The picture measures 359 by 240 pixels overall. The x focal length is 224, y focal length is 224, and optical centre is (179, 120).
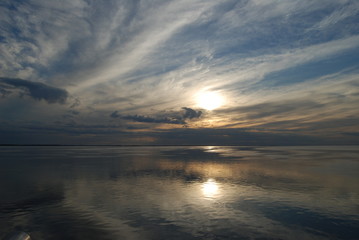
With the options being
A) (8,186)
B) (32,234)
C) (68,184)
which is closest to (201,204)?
(32,234)

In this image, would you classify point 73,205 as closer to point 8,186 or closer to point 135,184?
point 135,184

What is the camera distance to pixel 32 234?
11727mm

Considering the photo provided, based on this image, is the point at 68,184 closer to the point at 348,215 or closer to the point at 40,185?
the point at 40,185

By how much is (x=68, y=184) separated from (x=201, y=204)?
16058 mm

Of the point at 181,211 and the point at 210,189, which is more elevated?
the point at 210,189

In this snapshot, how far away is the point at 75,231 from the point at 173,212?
621 cm

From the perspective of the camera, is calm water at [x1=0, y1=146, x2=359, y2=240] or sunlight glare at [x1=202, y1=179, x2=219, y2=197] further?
sunlight glare at [x1=202, y1=179, x2=219, y2=197]

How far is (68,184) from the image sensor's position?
82.0 ft

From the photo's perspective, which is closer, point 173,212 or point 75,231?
point 75,231

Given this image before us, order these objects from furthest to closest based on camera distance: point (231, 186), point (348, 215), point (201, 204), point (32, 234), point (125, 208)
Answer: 1. point (231, 186)
2. point (201, 204)
3. point (125, 208)
4. point (348, 215)
5. point (32, 234)

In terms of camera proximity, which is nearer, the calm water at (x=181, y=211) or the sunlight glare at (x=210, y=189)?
the calm water at (x=181, y=211)

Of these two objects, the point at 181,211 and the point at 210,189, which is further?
the point at 210,189

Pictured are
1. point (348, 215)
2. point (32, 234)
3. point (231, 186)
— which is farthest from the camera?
point (231, 186)

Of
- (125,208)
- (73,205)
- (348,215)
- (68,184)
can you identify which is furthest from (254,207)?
(68,184)
